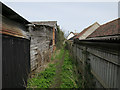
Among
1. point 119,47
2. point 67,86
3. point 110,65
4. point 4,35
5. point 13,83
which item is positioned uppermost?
point 4,35

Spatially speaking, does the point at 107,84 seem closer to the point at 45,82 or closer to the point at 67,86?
the point at 67,86

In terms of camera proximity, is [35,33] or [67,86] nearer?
[67,86]

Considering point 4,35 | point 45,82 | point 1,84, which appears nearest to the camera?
point 1,84

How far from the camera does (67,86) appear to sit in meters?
3.79

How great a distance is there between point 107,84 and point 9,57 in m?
2.88

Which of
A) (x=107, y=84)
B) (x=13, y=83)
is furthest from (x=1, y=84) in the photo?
(x=107, y=84)

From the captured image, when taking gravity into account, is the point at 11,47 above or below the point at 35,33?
below

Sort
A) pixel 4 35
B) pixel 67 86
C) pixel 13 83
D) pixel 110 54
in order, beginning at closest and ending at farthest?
1. pixel 110 54
2. pixel 4 35
3. pixel 13 83
4. pixel 67 86

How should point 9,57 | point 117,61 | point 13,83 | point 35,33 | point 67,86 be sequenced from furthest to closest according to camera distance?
point 35,33
point 67,86
point 13,83
point 9,57
point 117,61

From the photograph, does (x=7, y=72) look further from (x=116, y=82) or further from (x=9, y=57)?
(x=116, y=82)

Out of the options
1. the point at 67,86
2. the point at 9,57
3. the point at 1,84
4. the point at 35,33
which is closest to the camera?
the point at 1,84

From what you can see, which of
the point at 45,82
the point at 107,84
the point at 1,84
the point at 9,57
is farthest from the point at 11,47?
the point at 107,84

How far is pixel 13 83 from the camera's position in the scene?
2562mm

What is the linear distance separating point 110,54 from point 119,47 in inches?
14.2
